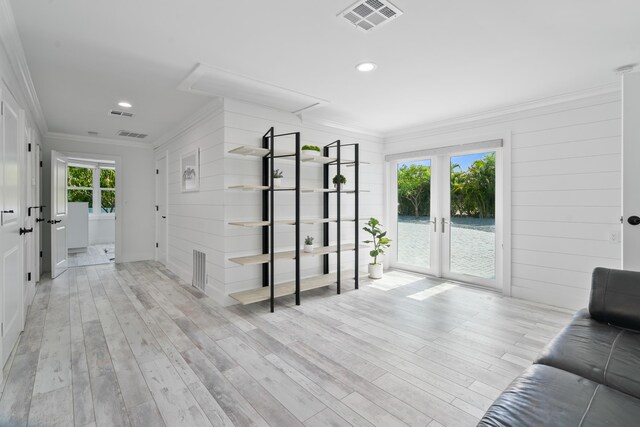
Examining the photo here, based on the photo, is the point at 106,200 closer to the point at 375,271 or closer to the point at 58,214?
the point at 58,214

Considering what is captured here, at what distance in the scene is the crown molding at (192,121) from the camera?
3832mm

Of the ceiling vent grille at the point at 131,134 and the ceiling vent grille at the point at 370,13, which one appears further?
the ceiling vent grille at the point at 131,134

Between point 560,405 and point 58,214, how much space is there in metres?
6.65

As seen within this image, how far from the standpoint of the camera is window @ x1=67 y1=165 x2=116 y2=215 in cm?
834

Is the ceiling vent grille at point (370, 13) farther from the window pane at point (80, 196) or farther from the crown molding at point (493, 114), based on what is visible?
the window pane at point (80, 196)

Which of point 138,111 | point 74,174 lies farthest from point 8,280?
point 74,174

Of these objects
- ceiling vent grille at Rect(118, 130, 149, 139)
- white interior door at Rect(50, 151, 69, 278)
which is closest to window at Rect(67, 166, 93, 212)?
white interior door at Rect(50, 151, 69, 278)

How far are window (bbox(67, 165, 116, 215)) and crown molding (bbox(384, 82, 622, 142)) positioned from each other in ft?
24.8

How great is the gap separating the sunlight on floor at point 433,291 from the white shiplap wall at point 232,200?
135 cm

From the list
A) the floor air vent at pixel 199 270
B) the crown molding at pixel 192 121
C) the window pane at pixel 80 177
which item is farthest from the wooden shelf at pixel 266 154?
the window pane at pixel 80 177

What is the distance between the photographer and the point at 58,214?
5.24 meters

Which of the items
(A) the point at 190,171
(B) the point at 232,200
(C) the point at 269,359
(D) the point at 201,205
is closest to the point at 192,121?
(A) the point at 190,171

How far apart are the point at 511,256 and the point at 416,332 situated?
201 centimetres

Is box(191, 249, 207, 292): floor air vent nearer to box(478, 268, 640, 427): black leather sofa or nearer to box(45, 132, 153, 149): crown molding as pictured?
box(45, 132, 153, 149): crown molding
